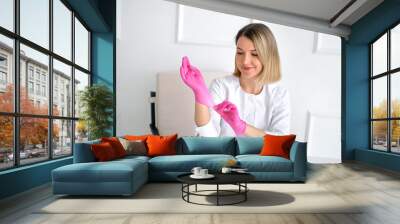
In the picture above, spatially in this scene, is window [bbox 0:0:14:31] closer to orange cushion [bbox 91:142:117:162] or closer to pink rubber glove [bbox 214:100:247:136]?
orange cushion [bbox 91:142:117:162]

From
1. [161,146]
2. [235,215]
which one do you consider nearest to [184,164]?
[161,146]

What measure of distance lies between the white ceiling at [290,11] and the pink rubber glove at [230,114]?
203 centimetres

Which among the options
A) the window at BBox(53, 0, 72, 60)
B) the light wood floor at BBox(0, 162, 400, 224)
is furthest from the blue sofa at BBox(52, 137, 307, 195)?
the window at BBox(53, 0, 72, 60)

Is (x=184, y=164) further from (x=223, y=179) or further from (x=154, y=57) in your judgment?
(x=154, y=57)

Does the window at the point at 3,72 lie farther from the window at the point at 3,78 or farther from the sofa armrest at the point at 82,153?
the sofa armrest at the point at 82,153

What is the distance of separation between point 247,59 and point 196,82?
50.5 inches

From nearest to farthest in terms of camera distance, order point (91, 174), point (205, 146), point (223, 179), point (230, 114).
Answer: point (223, 179)
point (91, 174)
point (205, 146)
point (230, 114)

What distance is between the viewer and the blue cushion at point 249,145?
6676 mm

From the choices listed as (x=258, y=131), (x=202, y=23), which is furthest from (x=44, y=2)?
(x=258, y=131)

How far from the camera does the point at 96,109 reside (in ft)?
25.3

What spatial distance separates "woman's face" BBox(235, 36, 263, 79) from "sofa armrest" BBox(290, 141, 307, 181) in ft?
8.62

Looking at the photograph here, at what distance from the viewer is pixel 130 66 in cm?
899

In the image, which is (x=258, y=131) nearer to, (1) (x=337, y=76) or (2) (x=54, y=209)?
(1) (x=337, y=76)

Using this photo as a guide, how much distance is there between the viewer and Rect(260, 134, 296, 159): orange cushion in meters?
6.25
